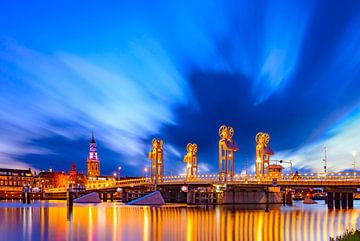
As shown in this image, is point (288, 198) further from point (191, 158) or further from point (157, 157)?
point (157, 157)

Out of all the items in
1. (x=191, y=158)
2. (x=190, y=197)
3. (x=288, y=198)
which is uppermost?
(x=191, y=158)

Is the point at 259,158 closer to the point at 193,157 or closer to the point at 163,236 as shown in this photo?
the point at 193,157

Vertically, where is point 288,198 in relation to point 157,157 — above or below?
below

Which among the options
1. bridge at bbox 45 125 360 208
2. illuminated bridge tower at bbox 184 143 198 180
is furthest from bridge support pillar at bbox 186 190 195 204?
illuminated bridge tower at bbox 184 143 198 180

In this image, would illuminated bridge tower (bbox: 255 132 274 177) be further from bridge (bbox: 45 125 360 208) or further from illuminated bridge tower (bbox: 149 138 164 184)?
illuminated bridge tower (bbox: 149 138 164 184)

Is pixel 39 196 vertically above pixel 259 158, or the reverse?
pixel 259 158

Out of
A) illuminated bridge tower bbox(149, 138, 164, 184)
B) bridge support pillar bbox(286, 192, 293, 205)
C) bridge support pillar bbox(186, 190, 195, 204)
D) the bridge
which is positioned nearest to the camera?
the bridge

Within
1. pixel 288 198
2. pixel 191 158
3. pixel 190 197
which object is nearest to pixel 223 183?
pixel 190 197

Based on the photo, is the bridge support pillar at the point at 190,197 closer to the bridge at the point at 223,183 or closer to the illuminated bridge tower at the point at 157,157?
the bridge at the point at 223,183

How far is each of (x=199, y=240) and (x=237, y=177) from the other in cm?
8294

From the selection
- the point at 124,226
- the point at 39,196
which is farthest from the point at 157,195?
the point at 39,196

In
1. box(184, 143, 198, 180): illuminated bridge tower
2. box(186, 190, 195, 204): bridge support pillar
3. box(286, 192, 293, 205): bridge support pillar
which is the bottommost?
box(286, 192, 293, 205): bridge support pillar

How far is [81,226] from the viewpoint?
5359 centimetres

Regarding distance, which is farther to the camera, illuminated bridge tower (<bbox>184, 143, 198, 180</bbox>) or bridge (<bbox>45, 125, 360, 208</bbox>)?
illuminated bridge tower (<bbox>184, 143, 198, 180</bbox>)
